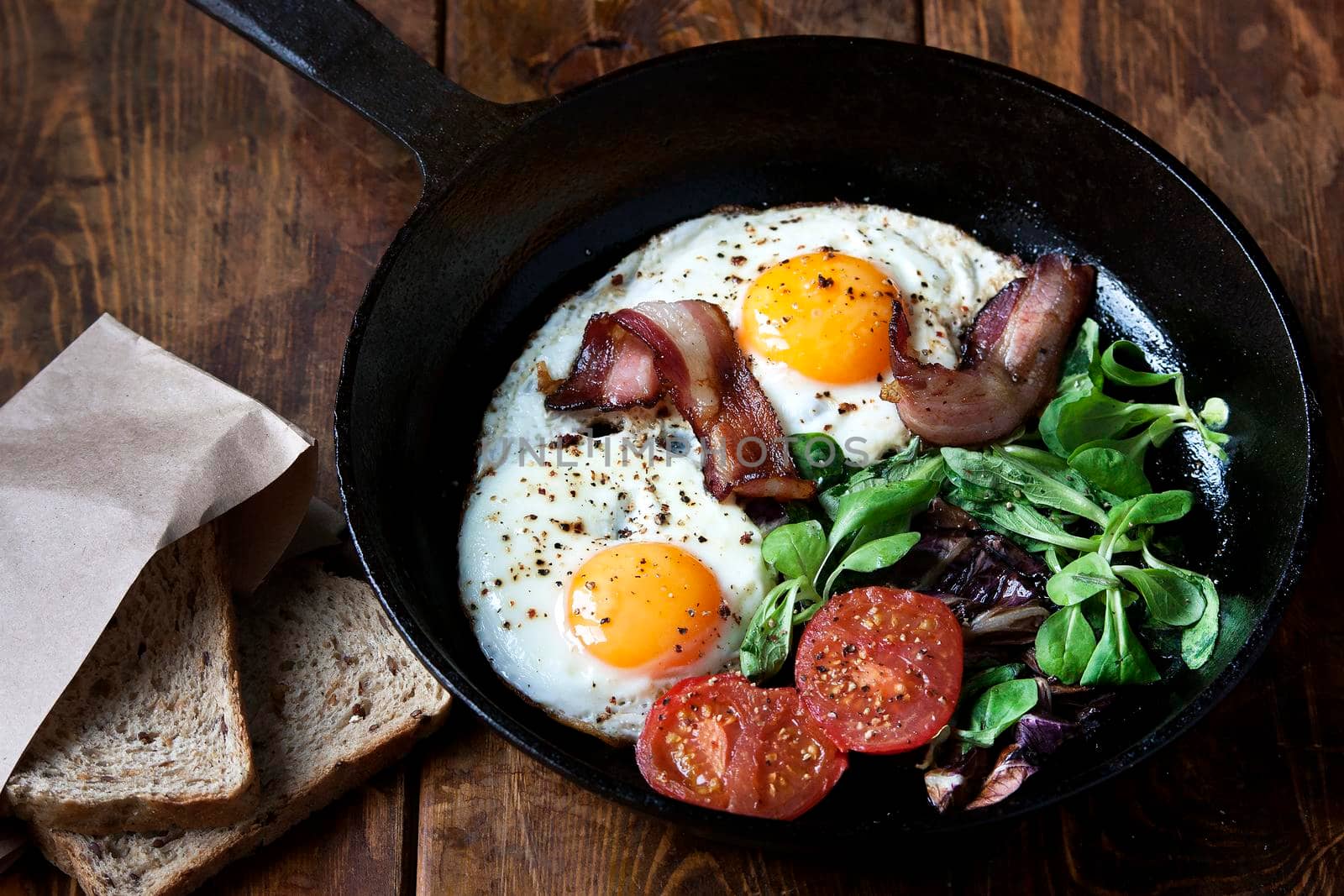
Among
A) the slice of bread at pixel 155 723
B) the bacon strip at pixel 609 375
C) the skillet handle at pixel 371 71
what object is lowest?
the slice of bread at pixel 155 723

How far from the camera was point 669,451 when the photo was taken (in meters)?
3.30

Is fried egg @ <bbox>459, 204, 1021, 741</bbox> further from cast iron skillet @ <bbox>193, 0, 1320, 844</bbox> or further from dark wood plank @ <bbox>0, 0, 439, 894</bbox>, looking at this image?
dark wood plank @ <bbox>0, 0, 439, 894</bbox>

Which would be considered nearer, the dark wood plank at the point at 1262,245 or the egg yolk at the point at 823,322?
the dark wood plank at the point at 1262,245

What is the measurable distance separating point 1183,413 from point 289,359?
8.49ft

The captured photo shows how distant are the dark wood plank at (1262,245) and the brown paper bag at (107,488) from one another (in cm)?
225

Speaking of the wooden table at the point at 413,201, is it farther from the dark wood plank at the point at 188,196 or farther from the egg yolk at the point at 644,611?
the egg yolk at the point at 644,611

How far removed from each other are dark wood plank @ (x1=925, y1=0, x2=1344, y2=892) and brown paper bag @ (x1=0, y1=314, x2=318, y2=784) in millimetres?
2247

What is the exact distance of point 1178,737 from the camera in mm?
2664

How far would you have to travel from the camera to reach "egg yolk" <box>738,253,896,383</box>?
3299 mm

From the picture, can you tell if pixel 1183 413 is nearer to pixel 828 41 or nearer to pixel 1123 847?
pixel 1123 847

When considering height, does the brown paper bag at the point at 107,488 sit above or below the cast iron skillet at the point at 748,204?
below

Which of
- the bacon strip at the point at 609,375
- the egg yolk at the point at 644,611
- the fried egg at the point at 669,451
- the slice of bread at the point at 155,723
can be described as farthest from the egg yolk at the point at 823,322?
the slice of bread at the point at 155,723

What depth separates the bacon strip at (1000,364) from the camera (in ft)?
10.4

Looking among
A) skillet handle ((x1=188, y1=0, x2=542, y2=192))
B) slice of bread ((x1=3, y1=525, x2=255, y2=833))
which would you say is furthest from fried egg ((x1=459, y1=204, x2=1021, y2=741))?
slice of bread ((x1=3, y1=525, x2=255, y2=833))
